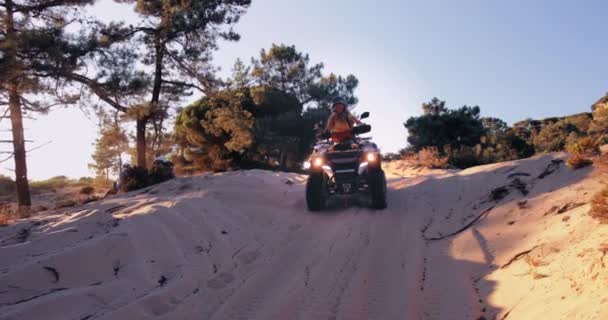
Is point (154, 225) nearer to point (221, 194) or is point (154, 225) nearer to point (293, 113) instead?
point (221, 194)

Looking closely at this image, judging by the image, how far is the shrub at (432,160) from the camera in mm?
Answer: 12750

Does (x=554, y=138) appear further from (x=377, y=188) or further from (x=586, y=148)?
(x=377, y=188)

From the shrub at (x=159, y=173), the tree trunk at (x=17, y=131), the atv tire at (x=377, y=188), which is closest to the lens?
the atv tire at (x=377, y=188)

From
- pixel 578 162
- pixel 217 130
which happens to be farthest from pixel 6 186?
pixel 578 162

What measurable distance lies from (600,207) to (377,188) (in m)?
3.79

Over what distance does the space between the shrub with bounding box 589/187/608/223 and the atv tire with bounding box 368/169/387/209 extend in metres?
3.67

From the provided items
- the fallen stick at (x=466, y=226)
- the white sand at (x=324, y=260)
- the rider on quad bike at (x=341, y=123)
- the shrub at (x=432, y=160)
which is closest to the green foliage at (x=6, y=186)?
the white sand at (x=324, y=260)

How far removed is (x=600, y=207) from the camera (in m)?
4.15

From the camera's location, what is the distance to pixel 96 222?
20.6ft

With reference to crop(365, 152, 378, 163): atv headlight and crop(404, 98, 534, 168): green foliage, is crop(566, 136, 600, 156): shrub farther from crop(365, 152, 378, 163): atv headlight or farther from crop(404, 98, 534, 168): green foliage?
crop(404, 98, 534, 168): green foliage

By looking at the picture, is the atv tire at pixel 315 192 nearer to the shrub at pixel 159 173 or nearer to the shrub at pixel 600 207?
the shrub at pixel 600 207

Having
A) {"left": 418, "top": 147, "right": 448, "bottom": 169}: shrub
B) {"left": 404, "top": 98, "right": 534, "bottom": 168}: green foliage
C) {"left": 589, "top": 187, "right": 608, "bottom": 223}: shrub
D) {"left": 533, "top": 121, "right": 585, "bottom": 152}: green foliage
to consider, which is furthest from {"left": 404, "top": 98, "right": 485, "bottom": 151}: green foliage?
{"left": 589, "top": 187, "right": 608, "bottom": 223}: shrub

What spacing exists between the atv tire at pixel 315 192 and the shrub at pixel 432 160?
595 centimetres

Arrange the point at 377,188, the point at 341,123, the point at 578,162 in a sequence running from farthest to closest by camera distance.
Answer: the point at 341,123 < the point at 377,188 < the point at 578,162
